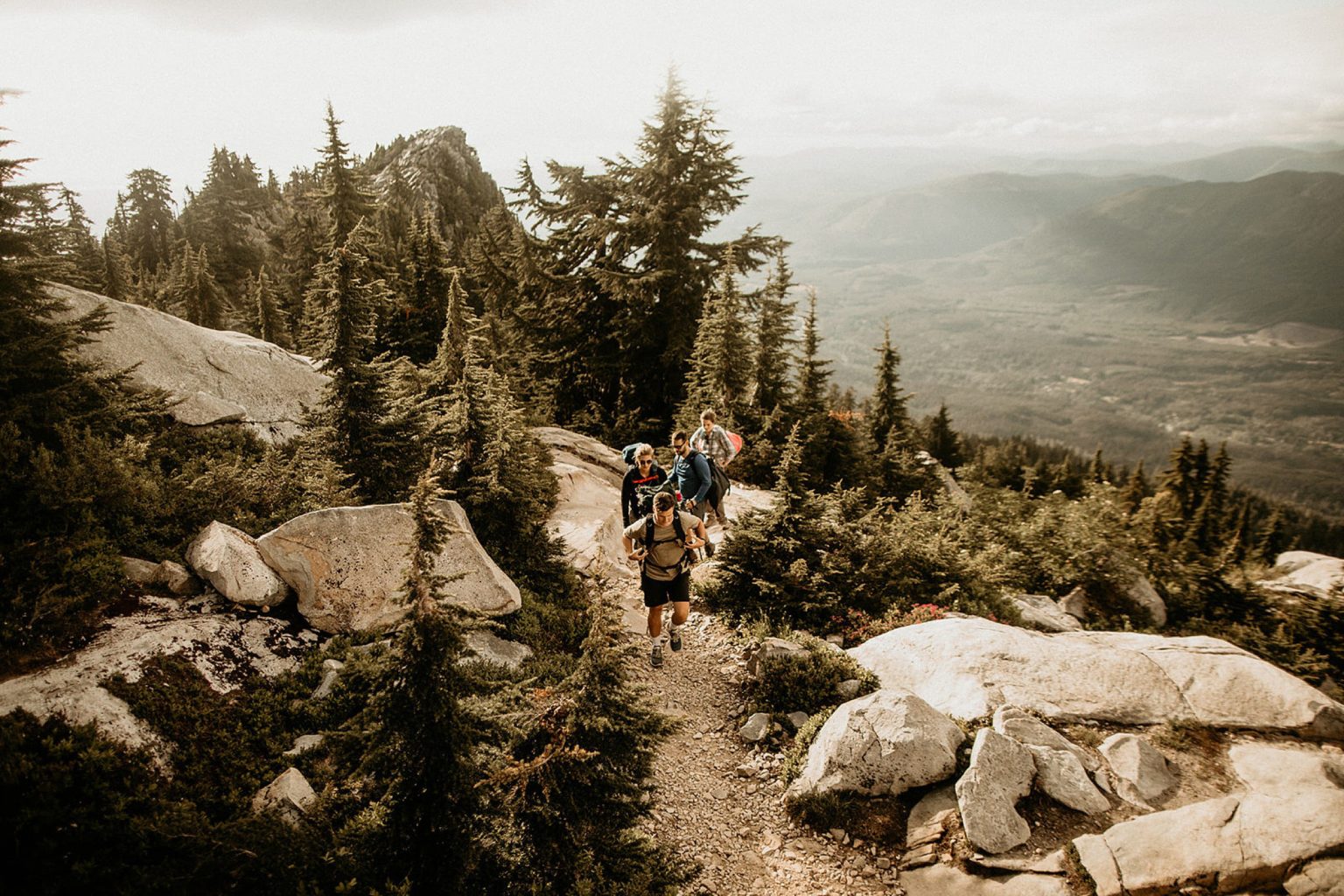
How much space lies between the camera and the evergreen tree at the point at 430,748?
5039 millimetres

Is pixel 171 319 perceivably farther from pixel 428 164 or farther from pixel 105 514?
pixel 428 164

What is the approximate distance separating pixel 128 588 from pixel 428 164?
3503 inches

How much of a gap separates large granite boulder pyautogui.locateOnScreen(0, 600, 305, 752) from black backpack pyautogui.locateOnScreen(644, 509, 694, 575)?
5.09 m

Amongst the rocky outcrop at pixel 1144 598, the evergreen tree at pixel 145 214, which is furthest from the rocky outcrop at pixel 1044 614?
the evergreen tree at pixel 145 214

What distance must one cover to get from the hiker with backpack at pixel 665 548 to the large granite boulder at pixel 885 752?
3.04 meters

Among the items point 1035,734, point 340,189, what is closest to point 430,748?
point 1035,734

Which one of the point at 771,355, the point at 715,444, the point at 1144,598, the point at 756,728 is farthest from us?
the point at 771,355

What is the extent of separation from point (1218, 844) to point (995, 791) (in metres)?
2.11

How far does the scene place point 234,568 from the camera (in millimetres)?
8219

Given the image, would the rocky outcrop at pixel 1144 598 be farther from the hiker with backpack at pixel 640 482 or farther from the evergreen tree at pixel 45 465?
the evergreen tree at pixel 45 465

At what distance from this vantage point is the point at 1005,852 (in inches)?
277

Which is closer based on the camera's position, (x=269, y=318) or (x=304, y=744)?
(x=304, y=744)

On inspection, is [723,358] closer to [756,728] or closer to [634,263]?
[634,263]

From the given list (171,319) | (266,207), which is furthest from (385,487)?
(266,207)
